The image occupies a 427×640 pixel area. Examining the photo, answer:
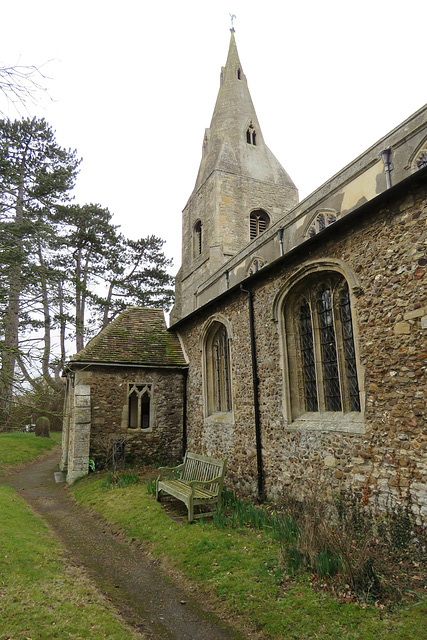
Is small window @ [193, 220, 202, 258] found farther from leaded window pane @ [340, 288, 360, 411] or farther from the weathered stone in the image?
the weathered stone

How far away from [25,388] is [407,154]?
986 cm

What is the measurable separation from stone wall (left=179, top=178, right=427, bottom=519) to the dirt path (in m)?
2.91

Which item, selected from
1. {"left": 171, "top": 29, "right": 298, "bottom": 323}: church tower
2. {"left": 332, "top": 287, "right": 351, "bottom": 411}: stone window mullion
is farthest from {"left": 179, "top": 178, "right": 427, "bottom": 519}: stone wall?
{"left": 171, "top": 29, "right": 298, "bottom": 323}: church tower

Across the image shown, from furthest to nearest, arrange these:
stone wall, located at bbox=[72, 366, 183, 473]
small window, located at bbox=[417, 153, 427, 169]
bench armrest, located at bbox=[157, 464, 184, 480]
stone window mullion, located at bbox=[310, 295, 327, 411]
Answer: stone wall, located at bbox=[72, 366, 183, 473], small window, located at bbox=[417, 153, 427, 169], bench armrest, located at bbox=[157, 464, 184, 480], stone window mullion, located at bbox=[310, 295, 327, 411]

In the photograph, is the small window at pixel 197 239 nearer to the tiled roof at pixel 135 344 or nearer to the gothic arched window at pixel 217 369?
the tiled roof at pixel 135 344

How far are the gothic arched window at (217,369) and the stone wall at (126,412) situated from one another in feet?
6.85

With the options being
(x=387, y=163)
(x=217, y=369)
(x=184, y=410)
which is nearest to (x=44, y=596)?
(x=217, y=369)

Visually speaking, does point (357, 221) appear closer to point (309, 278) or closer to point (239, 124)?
point (309, 278)

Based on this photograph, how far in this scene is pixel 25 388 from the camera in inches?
204

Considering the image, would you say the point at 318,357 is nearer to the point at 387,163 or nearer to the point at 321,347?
the point at 321,347

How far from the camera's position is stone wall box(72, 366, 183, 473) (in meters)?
12.4

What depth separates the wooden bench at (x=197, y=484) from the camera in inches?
288

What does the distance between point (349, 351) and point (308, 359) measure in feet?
3.88

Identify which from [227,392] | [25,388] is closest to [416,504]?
[25,388]
